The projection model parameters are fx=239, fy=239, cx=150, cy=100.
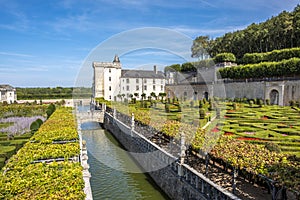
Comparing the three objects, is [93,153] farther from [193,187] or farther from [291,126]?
[291,126]

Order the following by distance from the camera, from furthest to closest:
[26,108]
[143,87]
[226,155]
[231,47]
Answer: [231,47] → [143,87] → [26,108] → [226,155]

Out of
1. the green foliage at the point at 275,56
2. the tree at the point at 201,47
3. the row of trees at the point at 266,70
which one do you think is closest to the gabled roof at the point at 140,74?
the tree at the point at 201,47

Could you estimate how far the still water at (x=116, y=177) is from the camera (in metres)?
10.9

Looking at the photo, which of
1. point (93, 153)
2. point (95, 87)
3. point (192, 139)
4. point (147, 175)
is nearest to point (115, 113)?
point (93, 153)

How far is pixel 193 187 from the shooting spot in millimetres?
8219

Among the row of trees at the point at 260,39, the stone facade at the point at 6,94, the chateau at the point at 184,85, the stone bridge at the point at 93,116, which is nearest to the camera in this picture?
the stone bridge at the point at 93,116

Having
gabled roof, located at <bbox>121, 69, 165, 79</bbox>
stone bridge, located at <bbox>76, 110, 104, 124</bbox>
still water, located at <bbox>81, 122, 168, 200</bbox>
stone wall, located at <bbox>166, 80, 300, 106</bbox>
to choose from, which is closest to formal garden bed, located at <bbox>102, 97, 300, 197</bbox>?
still water, located at <bbox>81, 122, 168, 200</bbox>

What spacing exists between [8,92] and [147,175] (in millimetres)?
55723

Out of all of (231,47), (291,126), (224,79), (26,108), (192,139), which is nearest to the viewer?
(192,139)

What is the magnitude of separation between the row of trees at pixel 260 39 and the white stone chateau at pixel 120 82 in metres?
17.9

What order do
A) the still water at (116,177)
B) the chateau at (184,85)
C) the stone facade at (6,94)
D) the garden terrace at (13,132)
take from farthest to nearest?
the stone facade at (6,94) < the chateau at (184,85) < the garden terrace at (13,132) < the still water at (116,177)

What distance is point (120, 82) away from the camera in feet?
172

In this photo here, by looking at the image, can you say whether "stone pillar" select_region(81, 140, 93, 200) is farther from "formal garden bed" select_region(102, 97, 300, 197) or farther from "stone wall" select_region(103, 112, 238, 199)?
"formal garden bed" select_region(102, 97, 300, 197)

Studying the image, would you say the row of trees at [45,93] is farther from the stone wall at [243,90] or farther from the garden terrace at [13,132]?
the stone wall at [243,90]
